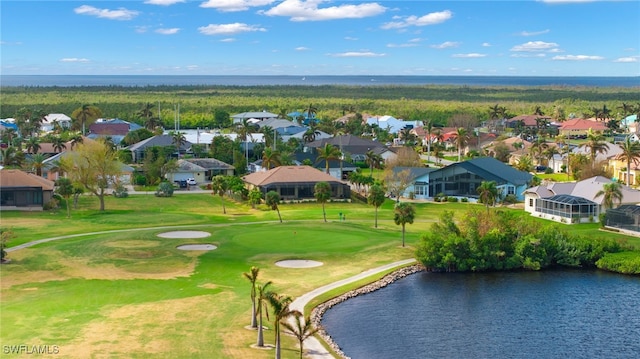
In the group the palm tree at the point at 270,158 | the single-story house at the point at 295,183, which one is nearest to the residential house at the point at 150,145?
the palm tree at the point at 270,158

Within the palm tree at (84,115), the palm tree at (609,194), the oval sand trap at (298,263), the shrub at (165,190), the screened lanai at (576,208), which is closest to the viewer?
the oval sand trap at (298,263)

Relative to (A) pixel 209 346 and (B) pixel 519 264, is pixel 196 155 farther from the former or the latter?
(A) pixel 209 346

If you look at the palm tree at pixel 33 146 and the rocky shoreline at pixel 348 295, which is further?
the palm tree at pixel 33 146

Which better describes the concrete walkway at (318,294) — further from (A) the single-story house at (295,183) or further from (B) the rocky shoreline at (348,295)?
(A) the single-story house at (295,183)

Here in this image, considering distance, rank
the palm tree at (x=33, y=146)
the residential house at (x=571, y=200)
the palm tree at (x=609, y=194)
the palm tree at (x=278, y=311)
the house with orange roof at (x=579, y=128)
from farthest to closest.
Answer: the house with orange roof at (x=579, y=128)
the palm tree at (x=33, y=146)
the residential house at (x=571, y=200)
the palm tree at (x=609, y=194)
the palm tree at (x=278, y=311)

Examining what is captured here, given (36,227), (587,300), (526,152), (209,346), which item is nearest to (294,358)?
(209,346)

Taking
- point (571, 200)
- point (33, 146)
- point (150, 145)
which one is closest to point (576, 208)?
point (571, 200)
